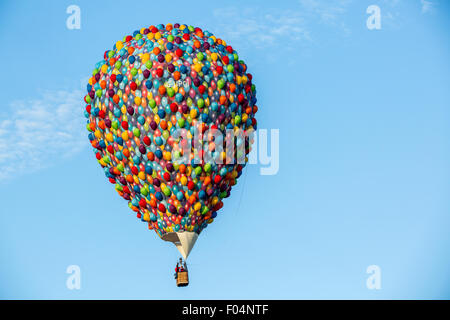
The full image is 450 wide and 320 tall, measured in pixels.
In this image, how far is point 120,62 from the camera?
3225cm

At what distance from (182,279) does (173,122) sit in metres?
4.43

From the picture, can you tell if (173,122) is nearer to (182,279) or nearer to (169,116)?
(169,116)

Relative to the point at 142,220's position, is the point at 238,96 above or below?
above

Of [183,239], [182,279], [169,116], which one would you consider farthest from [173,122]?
[182,279]

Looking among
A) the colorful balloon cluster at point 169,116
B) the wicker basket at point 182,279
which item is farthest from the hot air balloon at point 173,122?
the wicker basket at point 182,279

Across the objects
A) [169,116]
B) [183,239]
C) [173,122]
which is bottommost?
[183,239]

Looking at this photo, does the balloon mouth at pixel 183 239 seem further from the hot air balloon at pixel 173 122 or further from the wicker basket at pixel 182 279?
the wicker basket at pixel 182 279

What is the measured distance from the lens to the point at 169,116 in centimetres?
3142

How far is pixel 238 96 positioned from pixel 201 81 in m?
1.25

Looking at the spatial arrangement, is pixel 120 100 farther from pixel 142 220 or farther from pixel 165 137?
pixel 142 220

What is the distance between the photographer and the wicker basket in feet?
107

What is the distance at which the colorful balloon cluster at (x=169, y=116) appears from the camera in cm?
3145

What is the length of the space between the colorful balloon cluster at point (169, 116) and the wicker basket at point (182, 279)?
1.22 meters

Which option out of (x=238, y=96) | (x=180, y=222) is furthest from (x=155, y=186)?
(x=238, y=96)
